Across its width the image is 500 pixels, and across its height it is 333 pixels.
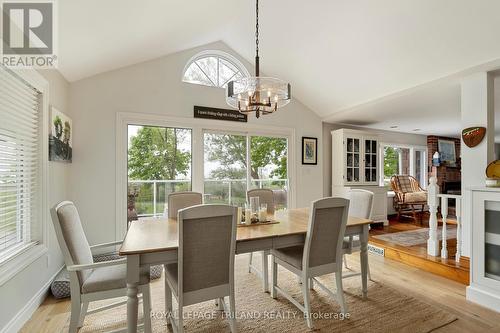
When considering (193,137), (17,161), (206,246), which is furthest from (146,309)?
(193,137)

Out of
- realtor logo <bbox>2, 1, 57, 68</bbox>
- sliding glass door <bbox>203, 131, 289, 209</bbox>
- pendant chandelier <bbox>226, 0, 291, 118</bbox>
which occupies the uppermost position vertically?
realtor logo <bbox>2, 1, 57, 68</bbox>

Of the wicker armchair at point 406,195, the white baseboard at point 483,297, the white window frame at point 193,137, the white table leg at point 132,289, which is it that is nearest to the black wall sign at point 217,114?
the white window frame at point 193,137

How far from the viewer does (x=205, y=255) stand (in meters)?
1.63

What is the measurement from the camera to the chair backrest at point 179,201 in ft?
8.66

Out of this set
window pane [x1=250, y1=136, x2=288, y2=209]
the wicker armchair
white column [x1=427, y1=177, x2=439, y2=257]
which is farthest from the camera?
the wicker armchair

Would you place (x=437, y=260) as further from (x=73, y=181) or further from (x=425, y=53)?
(x=73, y=181)

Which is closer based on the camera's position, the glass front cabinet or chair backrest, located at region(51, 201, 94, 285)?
chair backrest, located at region(51, 201, 94, 285)

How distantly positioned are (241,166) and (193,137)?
96 centimetres

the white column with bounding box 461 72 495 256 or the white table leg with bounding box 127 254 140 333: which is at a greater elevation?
the white column with bounding box 461 72 495 256

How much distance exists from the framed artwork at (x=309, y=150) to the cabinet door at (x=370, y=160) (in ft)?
3.20

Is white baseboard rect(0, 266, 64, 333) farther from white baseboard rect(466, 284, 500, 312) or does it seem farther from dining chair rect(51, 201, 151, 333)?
white baseboard rect(466, 284, 500, 312)

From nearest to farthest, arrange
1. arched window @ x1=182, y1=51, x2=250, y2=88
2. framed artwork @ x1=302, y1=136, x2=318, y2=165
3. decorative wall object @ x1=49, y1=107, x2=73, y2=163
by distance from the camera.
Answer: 1. decorative wall object @ x1=49, y1=107, x2=73, y2=163
2. arched window @ x1=182, y1=51, x2=250, y2=88
3. framed artwork @ x1=302, y1=136, x2=318, y2=165

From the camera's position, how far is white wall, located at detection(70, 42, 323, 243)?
3180 millimetres

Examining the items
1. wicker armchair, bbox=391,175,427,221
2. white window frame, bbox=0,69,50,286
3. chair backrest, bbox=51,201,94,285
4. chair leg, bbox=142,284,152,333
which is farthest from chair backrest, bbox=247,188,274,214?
wicker armchair, bbox=391,175,427,221
